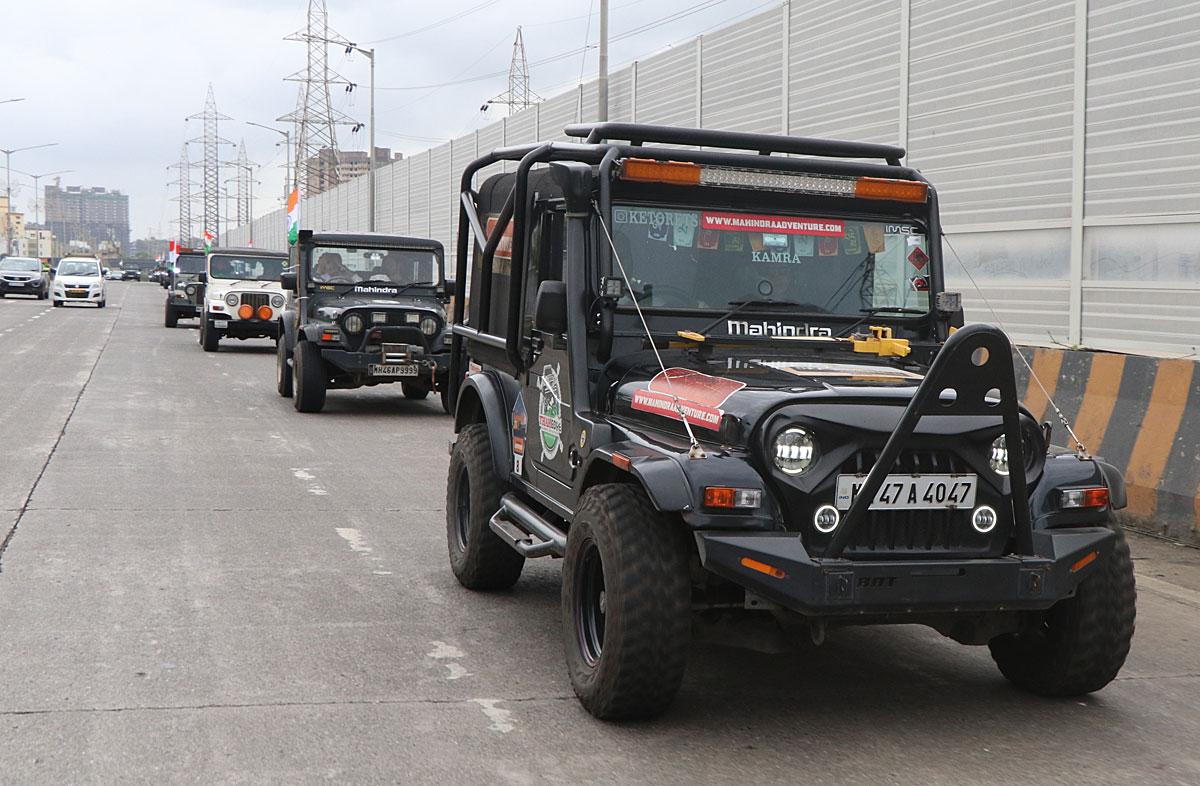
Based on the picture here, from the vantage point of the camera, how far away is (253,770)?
14.5 feet

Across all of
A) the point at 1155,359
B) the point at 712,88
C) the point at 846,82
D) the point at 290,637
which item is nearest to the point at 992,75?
Answer: the point at 846,82

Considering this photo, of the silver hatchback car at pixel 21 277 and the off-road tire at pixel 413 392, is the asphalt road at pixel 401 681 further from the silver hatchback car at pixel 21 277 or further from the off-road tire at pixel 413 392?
the silver hatchback car at pixel 21 277

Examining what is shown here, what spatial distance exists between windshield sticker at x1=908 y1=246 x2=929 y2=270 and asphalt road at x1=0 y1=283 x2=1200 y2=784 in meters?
1.77

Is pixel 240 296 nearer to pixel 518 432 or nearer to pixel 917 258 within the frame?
pixel 518 432

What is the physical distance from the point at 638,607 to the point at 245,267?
2404 centimetres

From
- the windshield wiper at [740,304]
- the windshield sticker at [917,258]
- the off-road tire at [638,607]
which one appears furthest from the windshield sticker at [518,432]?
the windshield sticker at [917,258]

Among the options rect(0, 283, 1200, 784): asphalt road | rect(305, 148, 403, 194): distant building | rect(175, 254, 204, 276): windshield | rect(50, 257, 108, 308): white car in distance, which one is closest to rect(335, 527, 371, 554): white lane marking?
rect(0, 283, 1200, 784): asphalt road

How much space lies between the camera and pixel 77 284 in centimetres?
4638

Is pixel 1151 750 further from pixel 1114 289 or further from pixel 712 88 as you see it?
pixel 712 88

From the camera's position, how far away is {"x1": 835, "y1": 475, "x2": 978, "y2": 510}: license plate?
4699 mm

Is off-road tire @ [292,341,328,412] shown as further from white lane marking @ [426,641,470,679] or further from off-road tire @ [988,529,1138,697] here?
off-road tire @ [988,529,1138,697]

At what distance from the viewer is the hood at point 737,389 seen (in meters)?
4.83

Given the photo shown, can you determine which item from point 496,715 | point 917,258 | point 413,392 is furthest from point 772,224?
point 413,392

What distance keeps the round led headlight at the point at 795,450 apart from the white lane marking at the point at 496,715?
4.51 ft
